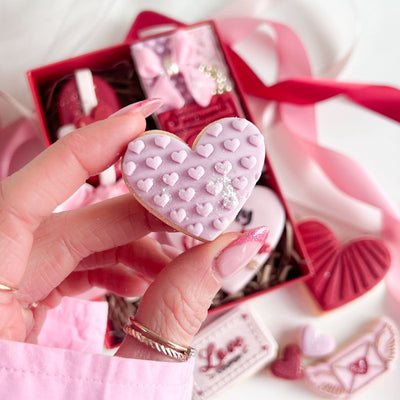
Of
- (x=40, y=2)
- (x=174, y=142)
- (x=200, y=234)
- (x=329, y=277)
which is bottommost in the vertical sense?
(x=329, y=277)

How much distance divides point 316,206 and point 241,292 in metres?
0.29

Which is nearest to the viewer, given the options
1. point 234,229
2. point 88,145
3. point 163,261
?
point 88,145

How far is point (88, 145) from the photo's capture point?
2.30 feet

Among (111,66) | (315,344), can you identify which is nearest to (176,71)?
(111,66)

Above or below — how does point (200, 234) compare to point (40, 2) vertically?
below

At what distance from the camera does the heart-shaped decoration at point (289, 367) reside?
119cm

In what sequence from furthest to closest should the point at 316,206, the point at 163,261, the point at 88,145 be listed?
the point at 316,206 → the point at 163,261 → the point at 88,145

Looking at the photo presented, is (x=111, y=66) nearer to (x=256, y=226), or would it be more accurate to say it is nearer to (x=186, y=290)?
(x=256, y=226)

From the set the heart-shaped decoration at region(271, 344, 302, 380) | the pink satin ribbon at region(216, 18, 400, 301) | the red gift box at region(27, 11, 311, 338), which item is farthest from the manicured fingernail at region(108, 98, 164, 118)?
the heart-shaped decoration at region(271, 344, 302, 380)

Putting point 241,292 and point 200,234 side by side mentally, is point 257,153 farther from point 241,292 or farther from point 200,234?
point 241,292

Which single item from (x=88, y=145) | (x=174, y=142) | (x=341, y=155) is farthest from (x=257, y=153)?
(x=341, y=155)

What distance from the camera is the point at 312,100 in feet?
4.22

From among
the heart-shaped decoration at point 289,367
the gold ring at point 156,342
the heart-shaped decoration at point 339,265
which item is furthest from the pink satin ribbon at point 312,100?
the gold ring at point 156,342

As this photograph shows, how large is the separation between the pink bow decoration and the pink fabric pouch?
2.29 feet
